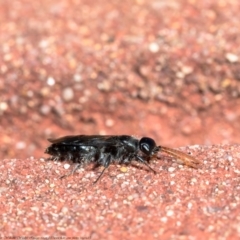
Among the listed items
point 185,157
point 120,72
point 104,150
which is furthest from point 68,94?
point 185,157

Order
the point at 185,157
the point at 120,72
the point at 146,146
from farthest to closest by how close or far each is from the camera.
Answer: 1. the point at 120,72
2. the point at 146,146
3. the point at 185,157

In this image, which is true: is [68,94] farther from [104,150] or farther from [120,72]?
[104,150]

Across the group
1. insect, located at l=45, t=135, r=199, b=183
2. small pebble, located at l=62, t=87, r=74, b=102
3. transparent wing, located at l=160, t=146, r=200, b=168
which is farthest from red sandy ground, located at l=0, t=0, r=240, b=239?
transparent wing, located at l=160, t=146, r=200, b=168

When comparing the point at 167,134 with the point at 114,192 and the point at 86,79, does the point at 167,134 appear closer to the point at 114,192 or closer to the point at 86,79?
the point at 86,79

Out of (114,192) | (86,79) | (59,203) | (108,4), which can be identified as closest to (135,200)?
(114,192)

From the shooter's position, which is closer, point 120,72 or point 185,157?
point 185,157

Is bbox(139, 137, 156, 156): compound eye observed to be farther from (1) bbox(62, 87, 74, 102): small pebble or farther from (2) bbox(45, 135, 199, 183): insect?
(1) bbox(62, 87, 74, 102): small pebble

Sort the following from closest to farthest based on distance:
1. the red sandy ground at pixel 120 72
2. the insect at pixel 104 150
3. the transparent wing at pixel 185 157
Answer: the transparent wing at pixel 185 157 < the insect at pixel 104 150 < the red sandy ground at pixel 120 72

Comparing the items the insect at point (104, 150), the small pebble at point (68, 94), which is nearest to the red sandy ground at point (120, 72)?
the small pebble at point (68, 94)

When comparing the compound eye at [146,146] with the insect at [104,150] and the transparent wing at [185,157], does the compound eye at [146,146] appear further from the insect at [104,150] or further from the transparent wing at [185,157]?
the transparent wing at [185,157]
